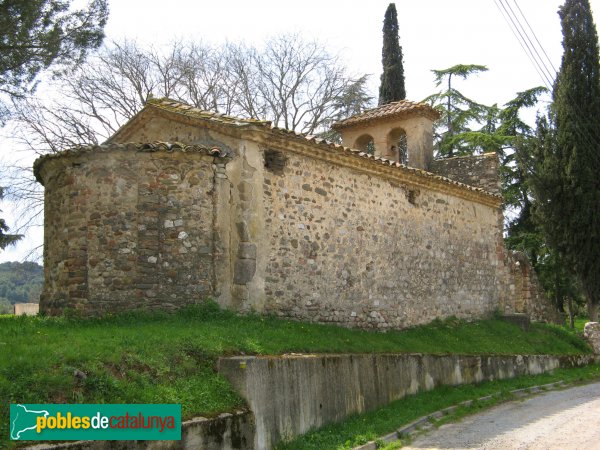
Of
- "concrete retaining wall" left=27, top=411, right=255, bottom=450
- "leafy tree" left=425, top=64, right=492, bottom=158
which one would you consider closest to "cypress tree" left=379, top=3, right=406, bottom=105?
"leafy tree" left=425, top=64, right=492, bottom=158

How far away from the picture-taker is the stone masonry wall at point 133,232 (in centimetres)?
1020

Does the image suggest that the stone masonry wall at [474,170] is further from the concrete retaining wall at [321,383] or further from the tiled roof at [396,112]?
the concrete retaining wall at [321,383]

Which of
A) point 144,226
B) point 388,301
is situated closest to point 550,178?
point 388,301

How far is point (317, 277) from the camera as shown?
40.5ft

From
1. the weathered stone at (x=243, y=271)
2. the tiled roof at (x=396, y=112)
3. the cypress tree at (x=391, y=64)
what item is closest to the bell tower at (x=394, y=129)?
the tiled roof at (x=396, y=112)

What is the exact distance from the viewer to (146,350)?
7.48 m

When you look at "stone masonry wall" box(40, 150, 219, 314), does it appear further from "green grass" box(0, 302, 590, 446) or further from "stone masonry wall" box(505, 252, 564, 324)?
"stone masonry wall" box(505, 252, 564, 324)

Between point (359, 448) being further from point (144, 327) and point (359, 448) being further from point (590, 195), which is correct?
point (590, 195)

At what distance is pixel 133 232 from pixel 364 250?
5.25 m

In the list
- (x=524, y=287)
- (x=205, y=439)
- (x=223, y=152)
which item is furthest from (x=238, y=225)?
(x=524, y=287)

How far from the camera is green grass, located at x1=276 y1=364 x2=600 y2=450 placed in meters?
8.39

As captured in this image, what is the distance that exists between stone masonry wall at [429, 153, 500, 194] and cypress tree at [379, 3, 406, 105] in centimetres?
712

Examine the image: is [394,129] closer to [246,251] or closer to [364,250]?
[364,250]

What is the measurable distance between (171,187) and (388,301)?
5.94m
